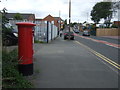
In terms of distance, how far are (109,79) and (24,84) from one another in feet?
8.44

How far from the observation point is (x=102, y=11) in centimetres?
9256

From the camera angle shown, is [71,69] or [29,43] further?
[71,69]

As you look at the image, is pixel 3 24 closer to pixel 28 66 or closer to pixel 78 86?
pixel 28 66

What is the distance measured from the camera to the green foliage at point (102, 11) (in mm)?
89644

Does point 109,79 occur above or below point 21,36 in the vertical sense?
below

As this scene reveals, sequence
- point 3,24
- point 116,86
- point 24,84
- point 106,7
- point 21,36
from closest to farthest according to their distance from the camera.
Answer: point 24,84
point 116,86
point 3,24
point 21,36
point 106,7

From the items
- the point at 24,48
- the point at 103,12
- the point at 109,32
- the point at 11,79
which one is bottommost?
the point at 11,79

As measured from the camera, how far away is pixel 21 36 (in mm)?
6160

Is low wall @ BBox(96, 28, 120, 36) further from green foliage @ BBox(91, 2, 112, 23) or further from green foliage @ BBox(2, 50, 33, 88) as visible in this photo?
green foliage @ BBox(2, 50, 33, 88)

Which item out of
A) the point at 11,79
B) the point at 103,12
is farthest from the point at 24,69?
the point at 103,12

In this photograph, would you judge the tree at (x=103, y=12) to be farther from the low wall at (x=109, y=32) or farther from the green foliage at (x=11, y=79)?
the green foliage at (x=11, y=79)

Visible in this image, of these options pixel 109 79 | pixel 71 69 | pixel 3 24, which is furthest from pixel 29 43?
pixel 109 79

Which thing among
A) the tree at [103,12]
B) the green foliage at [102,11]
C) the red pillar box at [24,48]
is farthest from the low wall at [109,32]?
the red pillar box at [24,48]

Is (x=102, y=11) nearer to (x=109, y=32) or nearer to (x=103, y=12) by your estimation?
(x=103, y=12)
